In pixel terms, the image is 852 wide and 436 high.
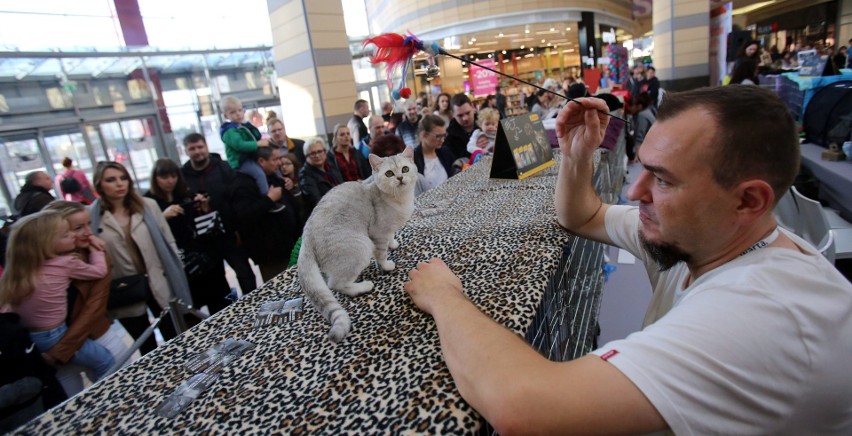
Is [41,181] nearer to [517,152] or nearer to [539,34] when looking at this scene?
[517,152]

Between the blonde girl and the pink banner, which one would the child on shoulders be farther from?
the pink banner

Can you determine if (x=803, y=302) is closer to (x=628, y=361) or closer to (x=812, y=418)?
(x=812, y=418)

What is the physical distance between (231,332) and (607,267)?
2.66 m

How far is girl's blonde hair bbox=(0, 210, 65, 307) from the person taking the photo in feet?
6.25

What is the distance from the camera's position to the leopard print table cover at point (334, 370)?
2.20 ft

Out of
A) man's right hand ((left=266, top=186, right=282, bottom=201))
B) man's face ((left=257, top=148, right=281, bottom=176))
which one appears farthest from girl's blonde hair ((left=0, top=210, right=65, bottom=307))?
man's face ((left=257, top=148, right=281, bottom=176))

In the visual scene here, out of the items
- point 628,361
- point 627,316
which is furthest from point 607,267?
point 628,361

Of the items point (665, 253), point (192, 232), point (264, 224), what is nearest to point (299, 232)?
point (264, 224)

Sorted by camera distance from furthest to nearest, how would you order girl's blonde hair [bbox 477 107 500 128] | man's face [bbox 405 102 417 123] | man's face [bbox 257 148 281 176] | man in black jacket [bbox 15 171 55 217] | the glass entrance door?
the glass entrance door
man's face [bbox 405 102 417 123]
girl's blonde hair [bbox 477 107 500 128]
man in black jacket [bbox 15 171 55 217]
man's face [bbox 257 148 281 176]

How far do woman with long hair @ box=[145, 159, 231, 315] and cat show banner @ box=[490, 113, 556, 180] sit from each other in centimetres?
216

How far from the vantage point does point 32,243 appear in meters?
1.96

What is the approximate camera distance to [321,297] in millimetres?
988

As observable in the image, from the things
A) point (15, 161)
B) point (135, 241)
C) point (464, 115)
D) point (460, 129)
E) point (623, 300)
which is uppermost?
point (15, 161)

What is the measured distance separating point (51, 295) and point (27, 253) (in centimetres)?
23
